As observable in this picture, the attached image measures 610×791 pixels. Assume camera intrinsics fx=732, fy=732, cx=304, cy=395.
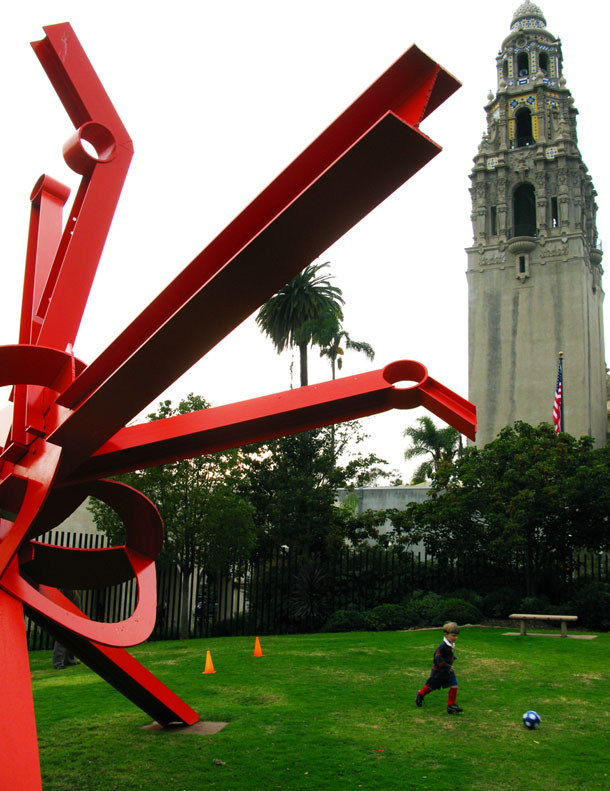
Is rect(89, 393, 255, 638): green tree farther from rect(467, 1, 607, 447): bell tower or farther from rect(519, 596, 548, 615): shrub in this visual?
rect(467, 1, 607, 447): bell tower

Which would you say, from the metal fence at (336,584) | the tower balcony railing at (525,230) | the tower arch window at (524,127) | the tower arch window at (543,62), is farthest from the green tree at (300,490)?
the tower arch window at (543,62)

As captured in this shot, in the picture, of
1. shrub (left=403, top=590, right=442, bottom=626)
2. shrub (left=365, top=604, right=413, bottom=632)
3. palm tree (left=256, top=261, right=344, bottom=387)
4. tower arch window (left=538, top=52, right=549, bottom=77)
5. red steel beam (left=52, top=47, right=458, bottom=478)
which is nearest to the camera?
red steel beam (left=52, top=47, right=458, bottom=478)

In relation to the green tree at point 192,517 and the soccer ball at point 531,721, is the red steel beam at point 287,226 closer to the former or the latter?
the soccer ball at point 531,721

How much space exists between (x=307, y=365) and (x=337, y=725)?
22.6 m

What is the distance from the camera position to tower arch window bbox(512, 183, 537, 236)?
45984 mm

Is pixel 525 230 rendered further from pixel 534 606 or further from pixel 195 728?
pixel 195 728

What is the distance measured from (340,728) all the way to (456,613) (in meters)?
11.3

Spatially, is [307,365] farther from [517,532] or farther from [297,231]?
[297,231]

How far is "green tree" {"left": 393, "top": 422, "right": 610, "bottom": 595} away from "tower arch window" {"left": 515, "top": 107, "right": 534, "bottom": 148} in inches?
1186

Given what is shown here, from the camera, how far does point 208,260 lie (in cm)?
436

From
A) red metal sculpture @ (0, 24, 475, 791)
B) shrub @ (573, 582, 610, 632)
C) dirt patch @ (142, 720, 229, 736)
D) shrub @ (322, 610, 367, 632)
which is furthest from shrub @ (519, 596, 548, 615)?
red metal sculpture @ (0, 24, 475, 791)

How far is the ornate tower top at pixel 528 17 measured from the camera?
165ft

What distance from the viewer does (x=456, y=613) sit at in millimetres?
18641

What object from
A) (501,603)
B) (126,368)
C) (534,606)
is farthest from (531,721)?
(501,603)
